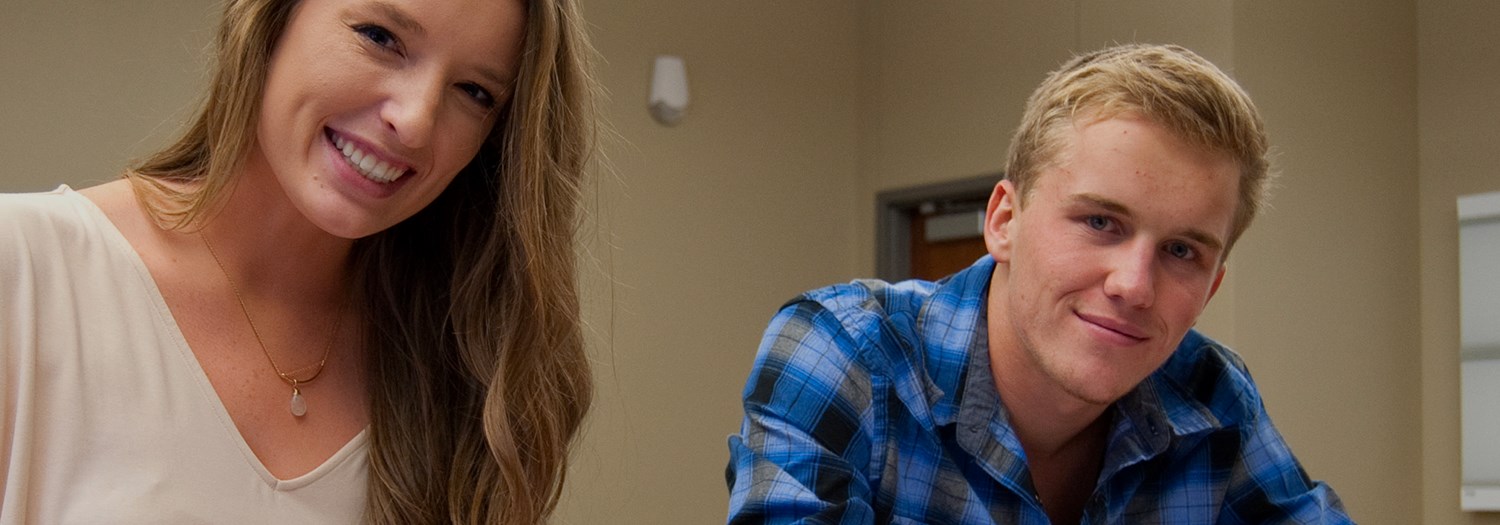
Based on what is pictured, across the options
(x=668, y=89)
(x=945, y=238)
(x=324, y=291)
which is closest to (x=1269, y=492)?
(x=324, y=291)

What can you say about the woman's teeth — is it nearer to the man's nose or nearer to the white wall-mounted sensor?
the man's nose

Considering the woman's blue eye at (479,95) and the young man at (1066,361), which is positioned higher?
the woman's blue eye at (479,95)

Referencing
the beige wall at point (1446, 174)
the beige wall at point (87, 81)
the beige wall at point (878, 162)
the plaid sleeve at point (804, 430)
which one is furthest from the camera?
the beige wall at point (1446, 174)

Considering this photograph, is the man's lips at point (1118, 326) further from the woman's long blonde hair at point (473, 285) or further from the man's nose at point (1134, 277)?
the woman's long blonde hair at point (473, 285)

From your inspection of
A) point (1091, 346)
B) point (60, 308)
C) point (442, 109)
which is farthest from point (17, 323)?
point (1091, 346)

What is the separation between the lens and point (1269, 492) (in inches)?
67.7

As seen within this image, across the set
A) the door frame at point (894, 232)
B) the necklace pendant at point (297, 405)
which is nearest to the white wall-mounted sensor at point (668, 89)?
the door frame at point (894, 232)

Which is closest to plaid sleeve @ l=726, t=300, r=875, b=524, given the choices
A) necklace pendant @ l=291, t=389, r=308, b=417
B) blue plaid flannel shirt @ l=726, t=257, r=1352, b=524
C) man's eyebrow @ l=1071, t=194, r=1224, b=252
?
blue plaid flannel shirt @ l=726, t=257, r=1352, b=524

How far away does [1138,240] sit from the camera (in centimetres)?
150

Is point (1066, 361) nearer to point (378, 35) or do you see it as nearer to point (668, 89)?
point (378, 35)

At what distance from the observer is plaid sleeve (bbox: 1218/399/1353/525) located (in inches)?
67.4

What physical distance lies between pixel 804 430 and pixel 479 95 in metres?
0.49

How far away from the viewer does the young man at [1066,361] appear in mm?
1506

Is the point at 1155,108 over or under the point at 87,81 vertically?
under
